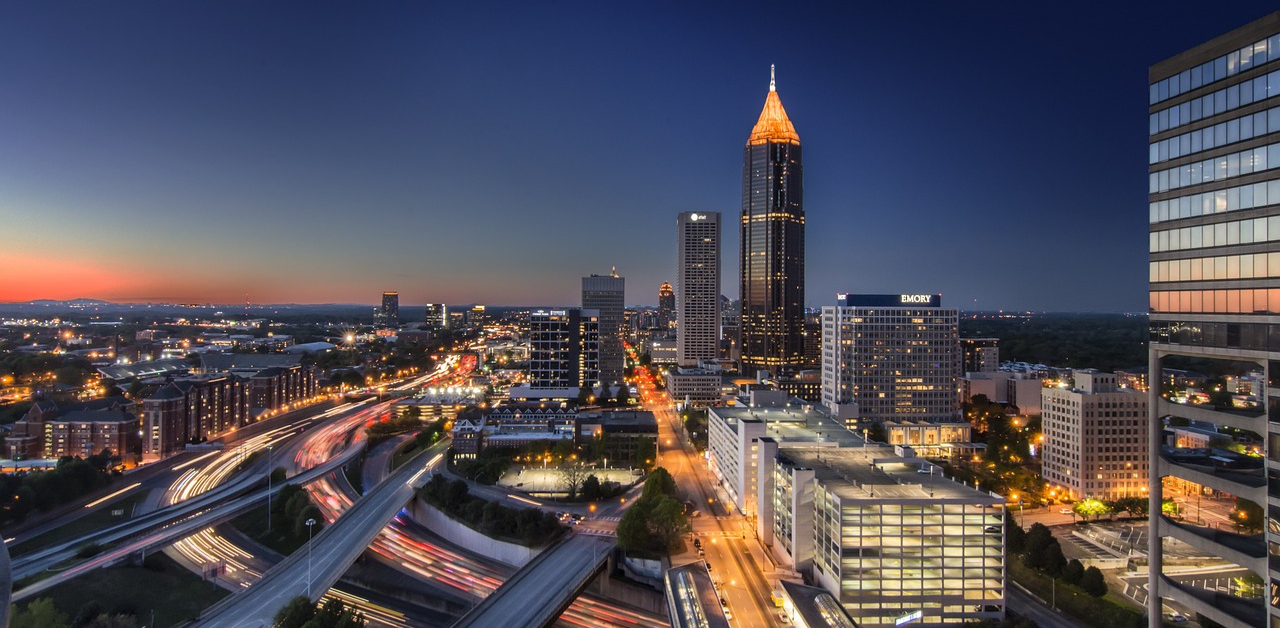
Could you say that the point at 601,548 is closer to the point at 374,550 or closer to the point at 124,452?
the point at 374,550

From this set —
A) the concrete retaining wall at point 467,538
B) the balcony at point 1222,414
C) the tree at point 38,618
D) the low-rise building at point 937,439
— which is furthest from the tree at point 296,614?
Answer: the low-rise building at point 937,439

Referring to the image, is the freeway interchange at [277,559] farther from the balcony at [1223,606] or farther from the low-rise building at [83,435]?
the balcony at [1223,606]

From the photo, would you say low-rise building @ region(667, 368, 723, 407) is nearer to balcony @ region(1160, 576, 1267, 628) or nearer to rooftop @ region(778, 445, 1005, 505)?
rooftop @ region(778, 445, 1005, 505)

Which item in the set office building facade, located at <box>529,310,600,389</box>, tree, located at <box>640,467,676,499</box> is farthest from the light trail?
office building facade, located at <box>529,310,600,389</box>

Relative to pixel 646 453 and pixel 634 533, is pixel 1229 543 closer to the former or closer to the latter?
pixel 634 533

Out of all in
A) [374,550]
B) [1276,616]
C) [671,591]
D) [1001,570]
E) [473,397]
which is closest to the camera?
[1276,616]

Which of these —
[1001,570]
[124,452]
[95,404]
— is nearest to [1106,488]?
[1001,570]
